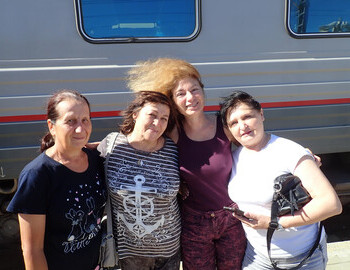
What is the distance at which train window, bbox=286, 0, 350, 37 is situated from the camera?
3002 mm

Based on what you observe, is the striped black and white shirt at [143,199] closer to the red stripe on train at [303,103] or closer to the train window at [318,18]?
the red stripe on train at [303,103]

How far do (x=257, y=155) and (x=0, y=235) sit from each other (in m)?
2.67

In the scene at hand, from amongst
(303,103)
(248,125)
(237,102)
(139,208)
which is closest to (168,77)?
(237,102)

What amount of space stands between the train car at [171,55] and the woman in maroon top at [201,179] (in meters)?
0.93

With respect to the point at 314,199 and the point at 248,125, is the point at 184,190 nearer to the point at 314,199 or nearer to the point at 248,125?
the point at 248,125

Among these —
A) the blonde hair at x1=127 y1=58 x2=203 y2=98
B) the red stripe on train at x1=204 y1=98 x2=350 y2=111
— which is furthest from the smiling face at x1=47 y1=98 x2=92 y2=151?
the red stripe on train at x1=204 y1=98 x2=350 y2=111

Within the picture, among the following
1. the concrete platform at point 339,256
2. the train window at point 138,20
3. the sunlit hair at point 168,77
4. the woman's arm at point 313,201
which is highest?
the train window at point 138,20

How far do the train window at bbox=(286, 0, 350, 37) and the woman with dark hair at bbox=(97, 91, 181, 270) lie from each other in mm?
1823

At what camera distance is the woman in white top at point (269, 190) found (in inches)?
61.0

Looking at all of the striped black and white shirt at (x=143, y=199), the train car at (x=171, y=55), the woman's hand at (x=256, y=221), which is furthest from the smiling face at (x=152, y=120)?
the train car at (x=171, y=55)

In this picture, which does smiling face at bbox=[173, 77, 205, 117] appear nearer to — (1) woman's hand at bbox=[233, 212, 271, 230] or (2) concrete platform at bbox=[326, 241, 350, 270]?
(1) woman's hand at bbox=[233, 212, 271, 230]

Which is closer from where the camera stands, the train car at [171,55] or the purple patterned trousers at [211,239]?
the purple patterned trousers at [211,239]

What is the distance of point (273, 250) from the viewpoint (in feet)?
5.57

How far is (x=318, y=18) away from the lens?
3098 millimetres
